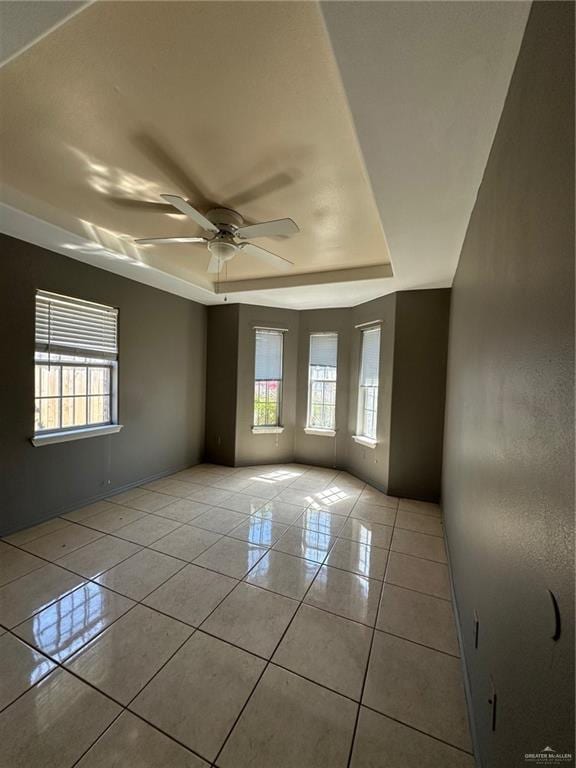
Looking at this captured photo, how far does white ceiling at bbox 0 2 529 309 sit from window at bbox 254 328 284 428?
2.72m

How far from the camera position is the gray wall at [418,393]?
138 inches

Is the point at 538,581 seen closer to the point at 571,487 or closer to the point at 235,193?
the point at 571,487

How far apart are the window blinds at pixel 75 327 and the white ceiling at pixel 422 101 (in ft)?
2.39

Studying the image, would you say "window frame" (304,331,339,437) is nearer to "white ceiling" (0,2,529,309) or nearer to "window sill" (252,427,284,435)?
"window sill" (252,427,284,435)

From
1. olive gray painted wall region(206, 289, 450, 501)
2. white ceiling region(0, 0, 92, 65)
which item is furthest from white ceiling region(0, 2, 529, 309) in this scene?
olive gray painted wall region(206, 289, 450, 501)

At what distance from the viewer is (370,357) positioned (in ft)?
14.0

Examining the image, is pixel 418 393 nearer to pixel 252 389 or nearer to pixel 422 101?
pixel 252 389

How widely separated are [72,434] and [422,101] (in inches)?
143

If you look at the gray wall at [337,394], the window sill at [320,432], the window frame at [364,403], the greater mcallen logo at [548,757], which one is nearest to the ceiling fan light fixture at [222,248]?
the window frame at [364,403]

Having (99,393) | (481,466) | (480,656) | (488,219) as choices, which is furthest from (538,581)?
(99,393)

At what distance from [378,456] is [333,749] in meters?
2.96

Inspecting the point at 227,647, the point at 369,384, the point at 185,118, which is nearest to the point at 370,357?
the point at 369,384

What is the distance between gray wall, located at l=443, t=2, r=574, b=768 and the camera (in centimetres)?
61

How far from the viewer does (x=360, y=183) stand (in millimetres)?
1941
